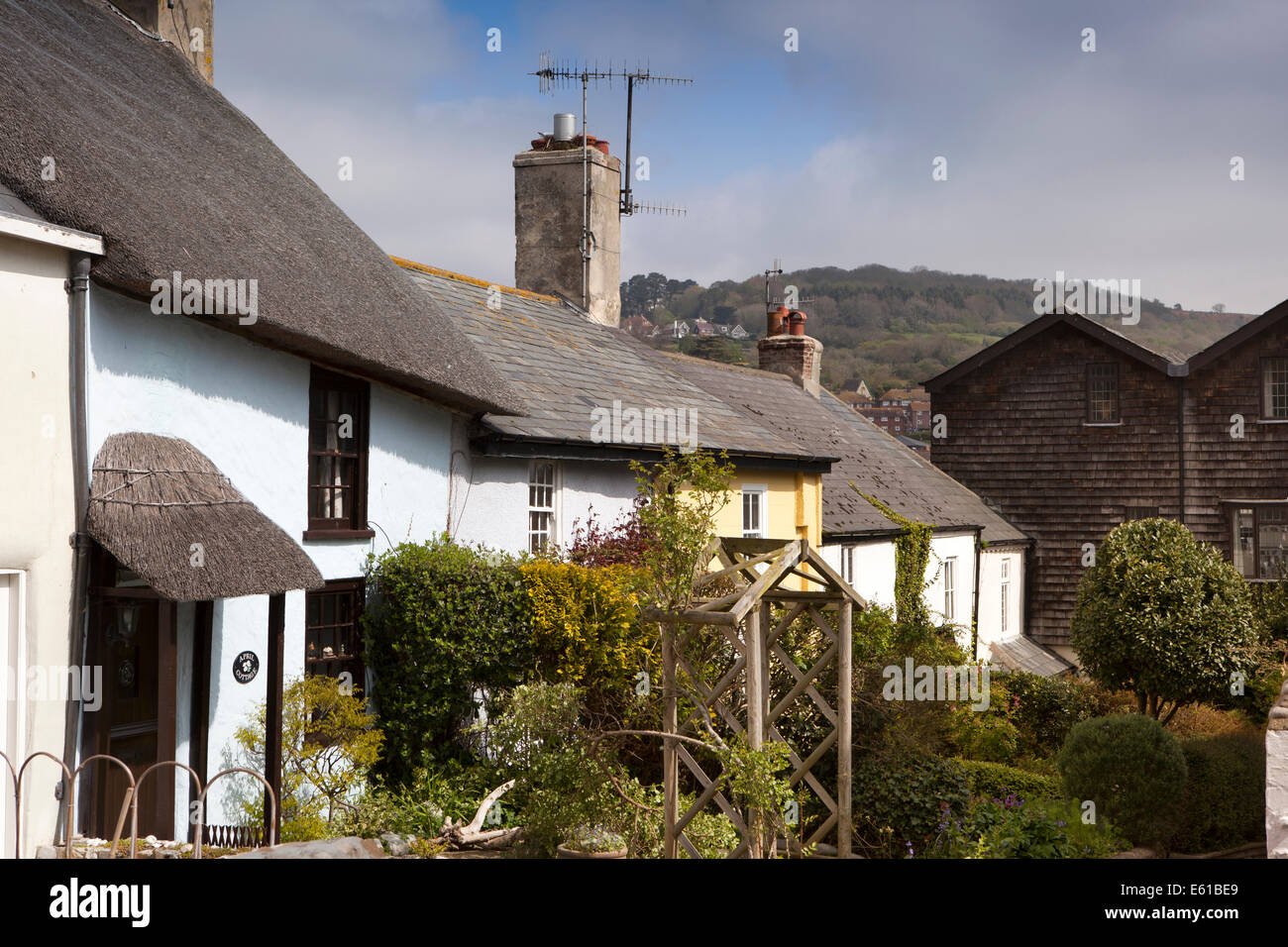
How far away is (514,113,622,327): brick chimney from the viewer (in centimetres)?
2125

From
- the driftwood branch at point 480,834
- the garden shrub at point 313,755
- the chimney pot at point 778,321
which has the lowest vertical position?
the driftwood branch at point 480,834

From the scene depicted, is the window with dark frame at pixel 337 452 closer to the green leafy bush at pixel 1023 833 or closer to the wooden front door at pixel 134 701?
the wooden front door at pixel 134 701

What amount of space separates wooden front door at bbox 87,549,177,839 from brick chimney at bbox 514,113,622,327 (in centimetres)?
1316

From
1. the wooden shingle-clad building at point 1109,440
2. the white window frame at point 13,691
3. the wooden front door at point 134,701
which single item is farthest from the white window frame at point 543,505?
the wooden shingle-clad building at point 1109,440

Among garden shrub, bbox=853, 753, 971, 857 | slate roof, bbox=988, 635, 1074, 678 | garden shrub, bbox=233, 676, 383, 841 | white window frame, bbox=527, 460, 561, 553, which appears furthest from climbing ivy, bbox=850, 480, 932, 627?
garden shrub, bbox=233, 676, 383, 841

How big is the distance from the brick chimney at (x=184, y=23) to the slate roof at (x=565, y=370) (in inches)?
152

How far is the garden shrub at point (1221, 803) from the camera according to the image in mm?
13172

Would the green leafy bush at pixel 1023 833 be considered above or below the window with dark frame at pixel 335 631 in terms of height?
below

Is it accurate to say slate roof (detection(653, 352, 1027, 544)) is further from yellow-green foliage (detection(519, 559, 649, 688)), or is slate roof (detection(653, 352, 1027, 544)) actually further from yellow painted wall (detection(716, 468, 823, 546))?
yellow-green foliage (detection(519, 559, 649, 688))

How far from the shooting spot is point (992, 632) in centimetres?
2670

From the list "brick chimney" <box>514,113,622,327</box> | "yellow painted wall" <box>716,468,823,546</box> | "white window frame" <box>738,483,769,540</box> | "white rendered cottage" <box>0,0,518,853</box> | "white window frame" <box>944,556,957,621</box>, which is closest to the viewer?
"white rendered cottage" <box>0,0,518,853</box>

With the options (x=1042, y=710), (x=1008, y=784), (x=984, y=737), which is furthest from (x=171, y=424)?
(x=1042, y=710)

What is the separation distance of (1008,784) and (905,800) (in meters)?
3.63

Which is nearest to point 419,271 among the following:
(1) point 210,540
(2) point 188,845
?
(1) point 210,540
